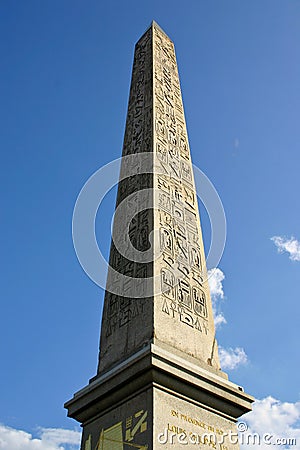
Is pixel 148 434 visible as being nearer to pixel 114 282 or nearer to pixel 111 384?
pixel 111 384

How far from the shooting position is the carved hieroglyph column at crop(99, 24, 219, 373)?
584 cm

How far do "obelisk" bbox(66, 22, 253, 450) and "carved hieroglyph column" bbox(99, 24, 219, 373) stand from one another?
0.02 meters

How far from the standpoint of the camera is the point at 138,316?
588cm

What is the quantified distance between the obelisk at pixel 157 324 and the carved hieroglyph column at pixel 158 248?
0.05 feet

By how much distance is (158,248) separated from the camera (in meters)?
6.35

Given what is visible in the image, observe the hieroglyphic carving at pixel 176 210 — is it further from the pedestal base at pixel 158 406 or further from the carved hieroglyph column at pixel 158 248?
the pedestal base at pixel 158 406

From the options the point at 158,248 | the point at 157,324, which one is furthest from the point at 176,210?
the point at 157,324

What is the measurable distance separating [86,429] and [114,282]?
Result: 5.86ft

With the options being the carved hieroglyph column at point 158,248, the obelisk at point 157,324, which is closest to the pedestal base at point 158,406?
the obelisk at point 157,324

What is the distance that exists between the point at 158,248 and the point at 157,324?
1.04m

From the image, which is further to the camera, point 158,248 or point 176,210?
point 176,210

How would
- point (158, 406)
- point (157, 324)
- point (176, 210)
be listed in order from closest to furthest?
point (158, 406) → point (157, 324) → point (176, 210)

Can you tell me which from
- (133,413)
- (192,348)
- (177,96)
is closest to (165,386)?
(133,413)

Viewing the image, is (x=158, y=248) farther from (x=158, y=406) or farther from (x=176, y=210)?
(x=158, y=406)
